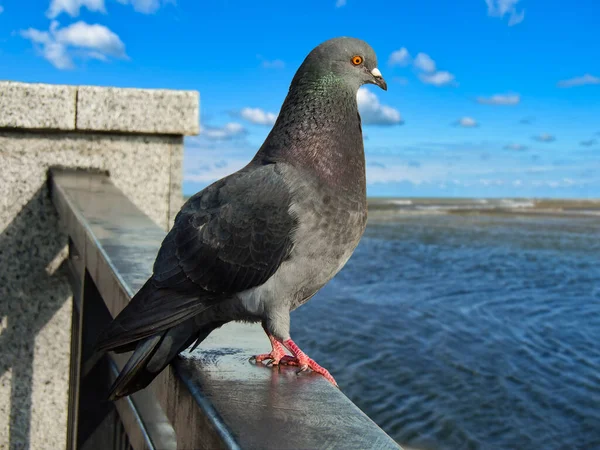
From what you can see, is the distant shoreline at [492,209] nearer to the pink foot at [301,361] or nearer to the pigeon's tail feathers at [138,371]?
the pink foot at [301,361]

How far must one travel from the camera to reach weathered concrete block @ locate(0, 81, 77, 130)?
12.0 feet

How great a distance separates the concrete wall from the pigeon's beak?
65.3 inches

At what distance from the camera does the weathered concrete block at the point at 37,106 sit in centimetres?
367

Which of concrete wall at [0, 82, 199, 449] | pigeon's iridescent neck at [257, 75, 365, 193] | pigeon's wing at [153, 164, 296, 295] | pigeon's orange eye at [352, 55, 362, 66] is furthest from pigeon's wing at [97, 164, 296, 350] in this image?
concrete wall at [0, 82, 199, 449]

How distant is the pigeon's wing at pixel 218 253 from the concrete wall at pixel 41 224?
2.00 meters

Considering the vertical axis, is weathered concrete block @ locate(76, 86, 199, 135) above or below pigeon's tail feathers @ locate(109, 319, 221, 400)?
above

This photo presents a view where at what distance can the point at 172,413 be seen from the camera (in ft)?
5.45

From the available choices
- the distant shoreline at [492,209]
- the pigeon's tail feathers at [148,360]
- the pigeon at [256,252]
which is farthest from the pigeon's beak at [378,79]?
the distant shoreline at [492,209]

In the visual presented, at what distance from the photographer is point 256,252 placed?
191 centimetres

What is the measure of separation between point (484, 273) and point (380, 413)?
6.45 metres

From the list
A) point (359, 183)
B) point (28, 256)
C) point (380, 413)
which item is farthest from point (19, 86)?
point (380, 413)

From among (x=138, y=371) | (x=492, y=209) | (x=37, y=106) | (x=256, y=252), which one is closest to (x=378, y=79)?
(x=256, y=252)

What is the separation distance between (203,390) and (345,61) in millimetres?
1318

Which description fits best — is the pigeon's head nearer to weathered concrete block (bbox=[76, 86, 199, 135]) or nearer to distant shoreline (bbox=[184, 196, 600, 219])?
weathered concrete block (bbox=[76, 86, 199, 135])
